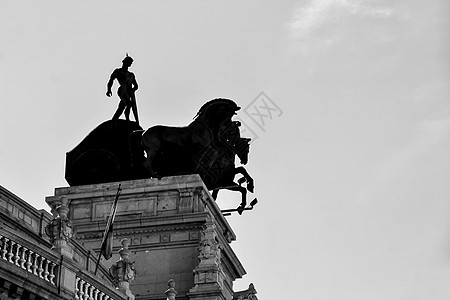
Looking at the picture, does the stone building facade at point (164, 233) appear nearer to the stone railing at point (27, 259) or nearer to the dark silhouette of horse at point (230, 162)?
the dark silhouette of horse at point (230, 162)

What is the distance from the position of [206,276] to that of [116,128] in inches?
298

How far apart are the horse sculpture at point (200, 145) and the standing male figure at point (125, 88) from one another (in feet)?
6.12

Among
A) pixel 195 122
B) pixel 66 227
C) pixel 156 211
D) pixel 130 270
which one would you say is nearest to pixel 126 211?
pixel 156 211

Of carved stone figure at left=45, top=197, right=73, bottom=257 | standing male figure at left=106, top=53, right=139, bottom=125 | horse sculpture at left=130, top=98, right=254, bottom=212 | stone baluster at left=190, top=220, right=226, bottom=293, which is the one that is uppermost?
standing male figure at left=106, top=53, right=139, bottom=125

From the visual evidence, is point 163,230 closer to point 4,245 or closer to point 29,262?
point 29,262

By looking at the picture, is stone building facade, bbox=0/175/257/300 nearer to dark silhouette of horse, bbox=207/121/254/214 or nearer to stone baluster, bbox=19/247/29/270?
dark silhouette of horse, bbox=207/121/254/214

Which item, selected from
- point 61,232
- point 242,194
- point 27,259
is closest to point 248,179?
point 242,194

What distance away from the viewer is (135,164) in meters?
48.8

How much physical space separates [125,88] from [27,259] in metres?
20.8

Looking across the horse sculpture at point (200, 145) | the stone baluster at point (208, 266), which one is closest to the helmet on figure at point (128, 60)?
the horse sculpture at point (200, 145)

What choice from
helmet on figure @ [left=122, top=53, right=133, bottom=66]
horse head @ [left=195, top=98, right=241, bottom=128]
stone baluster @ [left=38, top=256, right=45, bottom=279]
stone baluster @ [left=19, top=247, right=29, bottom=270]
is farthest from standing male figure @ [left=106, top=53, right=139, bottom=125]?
stone baluster @ [left=19, top=247, right=29, bottom=270]

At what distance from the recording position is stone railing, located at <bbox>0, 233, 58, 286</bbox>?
94.2 ft

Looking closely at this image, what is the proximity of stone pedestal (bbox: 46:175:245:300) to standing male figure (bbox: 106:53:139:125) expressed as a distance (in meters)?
3.50

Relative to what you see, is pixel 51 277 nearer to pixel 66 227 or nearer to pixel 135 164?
pixel 66 227
